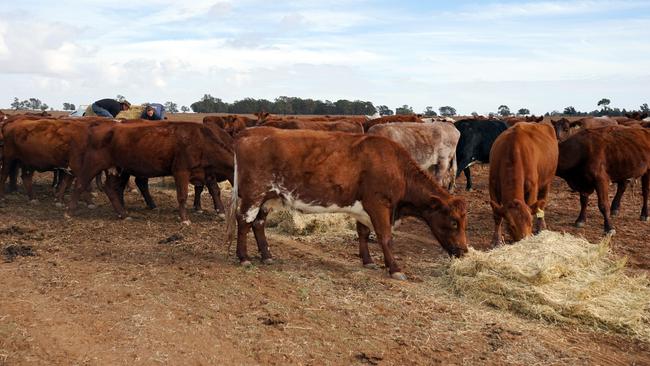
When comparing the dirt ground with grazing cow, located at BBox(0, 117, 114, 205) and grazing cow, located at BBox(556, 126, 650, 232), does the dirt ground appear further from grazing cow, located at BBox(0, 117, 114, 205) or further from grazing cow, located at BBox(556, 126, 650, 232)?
grazing cow, located at BBox(0, 117, 114, 205)

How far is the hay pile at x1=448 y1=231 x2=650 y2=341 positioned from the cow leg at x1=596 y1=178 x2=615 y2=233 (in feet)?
9.29

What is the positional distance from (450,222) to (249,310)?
2.84 m

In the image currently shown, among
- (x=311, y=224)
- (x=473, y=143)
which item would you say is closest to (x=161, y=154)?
(x=311, y=224)

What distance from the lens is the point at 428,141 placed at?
13.1 m

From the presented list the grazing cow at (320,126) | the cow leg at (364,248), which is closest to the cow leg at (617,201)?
the grazing cow at (320,126)

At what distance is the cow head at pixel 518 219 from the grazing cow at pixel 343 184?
878mm

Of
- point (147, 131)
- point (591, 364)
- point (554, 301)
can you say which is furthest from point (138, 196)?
point (591, 364)

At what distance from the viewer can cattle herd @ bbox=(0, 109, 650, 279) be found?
7285mm

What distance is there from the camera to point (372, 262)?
25.3 ft

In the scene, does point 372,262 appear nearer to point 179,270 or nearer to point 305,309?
point 305,309

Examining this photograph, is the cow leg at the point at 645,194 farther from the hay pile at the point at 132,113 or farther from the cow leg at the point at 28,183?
the hay pile at the point at 132,113

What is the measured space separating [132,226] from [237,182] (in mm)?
3498

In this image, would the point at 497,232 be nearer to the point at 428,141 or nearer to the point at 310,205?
the point at 310,205

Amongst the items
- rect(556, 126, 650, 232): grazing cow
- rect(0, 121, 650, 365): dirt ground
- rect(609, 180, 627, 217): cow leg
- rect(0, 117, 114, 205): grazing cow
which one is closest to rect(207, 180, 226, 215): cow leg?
rect(0, 121, 650, 365): dirt ground
